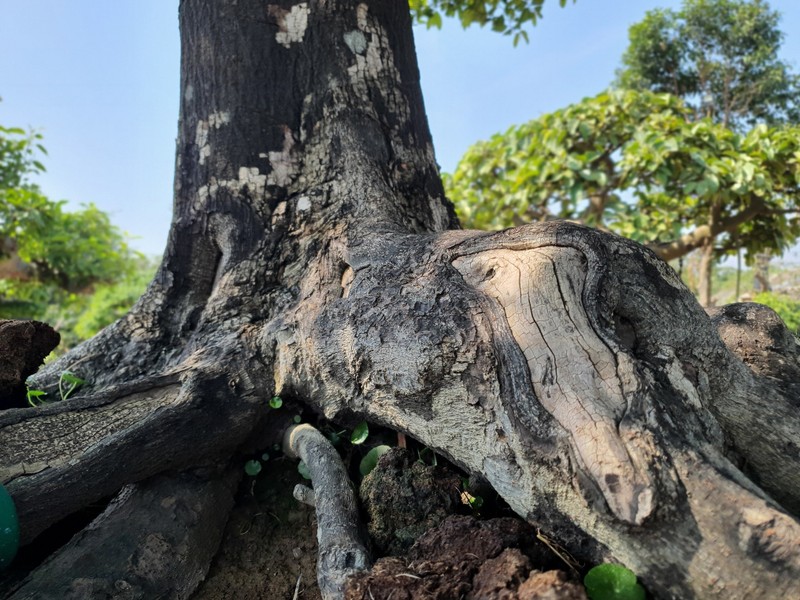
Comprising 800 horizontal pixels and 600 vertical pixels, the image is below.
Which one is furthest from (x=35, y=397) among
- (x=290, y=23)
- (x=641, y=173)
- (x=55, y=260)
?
(x=55, y=260)

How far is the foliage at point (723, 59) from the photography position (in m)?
18.4

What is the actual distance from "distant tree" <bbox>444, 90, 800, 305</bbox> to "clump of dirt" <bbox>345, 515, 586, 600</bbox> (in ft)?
18.7

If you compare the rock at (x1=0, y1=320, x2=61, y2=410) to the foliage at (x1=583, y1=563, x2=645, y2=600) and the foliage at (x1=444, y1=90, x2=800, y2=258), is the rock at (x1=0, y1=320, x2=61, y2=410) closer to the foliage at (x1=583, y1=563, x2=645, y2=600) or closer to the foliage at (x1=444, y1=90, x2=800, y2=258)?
the foliage at (x1=583, y1=563, x2=645, y2=600)

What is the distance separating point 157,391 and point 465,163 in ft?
24.9

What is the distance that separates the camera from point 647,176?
22.9 ft

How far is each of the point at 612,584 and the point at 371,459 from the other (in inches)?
35.3

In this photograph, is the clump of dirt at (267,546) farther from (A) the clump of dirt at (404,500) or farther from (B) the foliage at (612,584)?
(B) the foliage at (612,584)

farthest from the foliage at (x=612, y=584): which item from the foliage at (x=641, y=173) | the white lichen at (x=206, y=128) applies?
the foliage at (x=641, y=173)

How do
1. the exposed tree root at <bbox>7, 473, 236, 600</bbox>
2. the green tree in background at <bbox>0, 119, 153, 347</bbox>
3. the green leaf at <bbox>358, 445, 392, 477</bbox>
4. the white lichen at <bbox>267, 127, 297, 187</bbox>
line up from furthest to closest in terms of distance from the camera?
the green tree in background at <bbox>0, 119, 153, 347</bbox> < the white lichen at <bbox>267, 127, 297, 187</bbox> < the green leaf at <bbox>358, 445, 392, 477</bbox> < the exposed tree root at <bbox>7, 473, 236, 600</bbox>

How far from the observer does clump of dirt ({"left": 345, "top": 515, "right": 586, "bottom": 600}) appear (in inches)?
43.4

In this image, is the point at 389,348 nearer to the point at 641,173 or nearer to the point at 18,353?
the point at 18,353

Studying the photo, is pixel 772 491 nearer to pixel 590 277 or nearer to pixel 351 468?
pixel 590 277

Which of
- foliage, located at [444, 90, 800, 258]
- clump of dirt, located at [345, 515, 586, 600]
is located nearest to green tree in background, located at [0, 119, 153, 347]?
foliage, located at [444, 90, 800, 258]

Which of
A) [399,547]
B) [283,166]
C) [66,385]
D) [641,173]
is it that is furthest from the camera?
[641,173]
